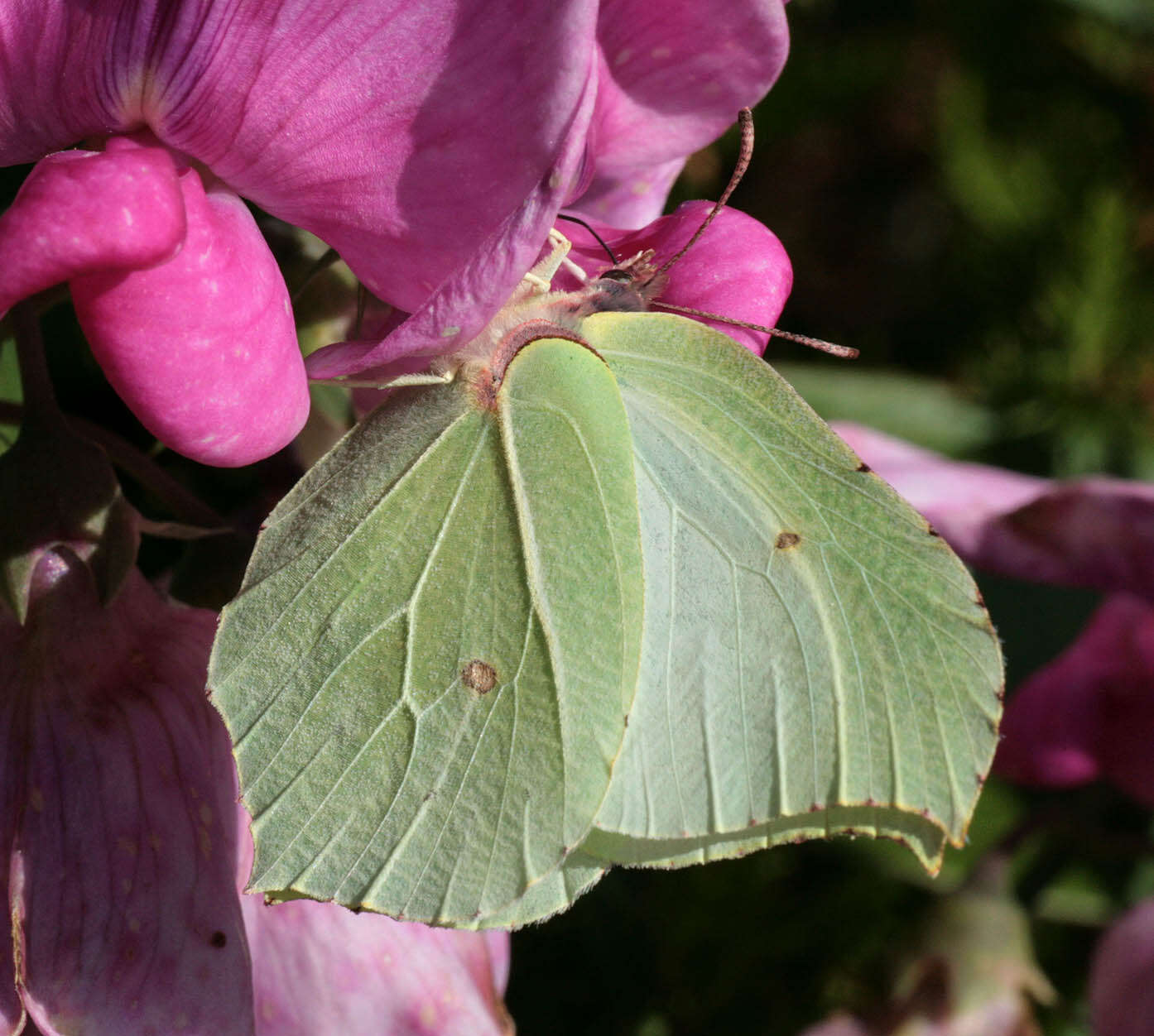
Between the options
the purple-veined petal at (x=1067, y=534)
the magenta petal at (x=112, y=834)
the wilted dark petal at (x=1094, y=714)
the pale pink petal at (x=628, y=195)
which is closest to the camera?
the magenta petal at (x=112, y=834)

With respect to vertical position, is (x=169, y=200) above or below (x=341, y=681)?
above

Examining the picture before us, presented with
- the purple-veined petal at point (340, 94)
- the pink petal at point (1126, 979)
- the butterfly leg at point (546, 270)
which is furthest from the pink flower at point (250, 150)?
the pink petal at point (1126, 979)

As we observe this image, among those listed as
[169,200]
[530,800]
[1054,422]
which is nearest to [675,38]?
[169,200]

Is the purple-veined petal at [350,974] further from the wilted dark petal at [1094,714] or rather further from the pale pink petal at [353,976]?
the wilted dark petal at [1094,714]

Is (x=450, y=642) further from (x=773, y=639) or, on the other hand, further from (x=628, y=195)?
(x=628, y=195)

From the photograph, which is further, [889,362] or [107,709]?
[889,362]

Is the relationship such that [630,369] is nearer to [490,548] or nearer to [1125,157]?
[490,548]
